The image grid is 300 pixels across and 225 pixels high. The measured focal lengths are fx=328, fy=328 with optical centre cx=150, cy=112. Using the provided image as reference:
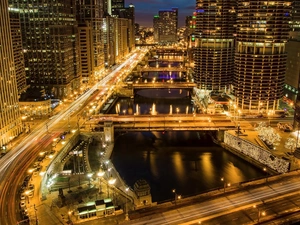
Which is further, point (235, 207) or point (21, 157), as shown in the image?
point (21, 157)

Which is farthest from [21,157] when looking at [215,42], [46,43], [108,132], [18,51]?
[215,42]

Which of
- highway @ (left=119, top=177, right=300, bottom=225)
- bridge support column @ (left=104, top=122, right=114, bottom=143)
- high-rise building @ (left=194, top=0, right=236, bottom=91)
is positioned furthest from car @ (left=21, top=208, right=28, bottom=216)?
high-rise building @ (left=194, top=0, right=236, bottom=91)

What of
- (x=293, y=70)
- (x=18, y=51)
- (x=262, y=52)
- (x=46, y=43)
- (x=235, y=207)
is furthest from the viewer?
(x=293, y=70)

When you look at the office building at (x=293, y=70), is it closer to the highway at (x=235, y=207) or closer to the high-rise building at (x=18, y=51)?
the highway at (x=235, y=207)

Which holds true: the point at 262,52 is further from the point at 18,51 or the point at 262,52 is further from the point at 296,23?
the point at 18,51

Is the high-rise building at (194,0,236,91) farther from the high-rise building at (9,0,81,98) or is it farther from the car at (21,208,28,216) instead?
the car at (21,208,28,216)

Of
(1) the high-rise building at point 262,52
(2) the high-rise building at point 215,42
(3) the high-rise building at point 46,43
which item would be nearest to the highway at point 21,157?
(3) the high-rise building at point 46,43
